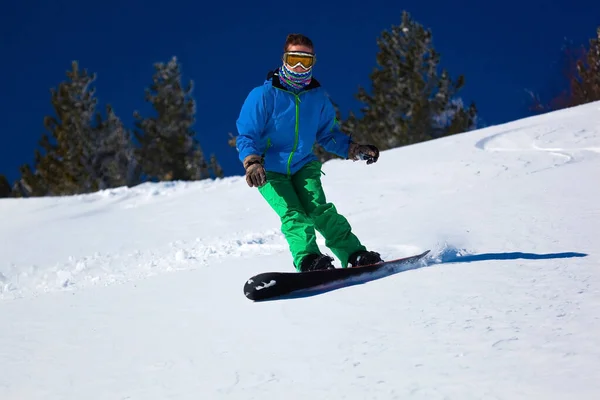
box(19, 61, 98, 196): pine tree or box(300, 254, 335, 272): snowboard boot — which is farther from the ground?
box(19, 61, 98, 196): pine tree

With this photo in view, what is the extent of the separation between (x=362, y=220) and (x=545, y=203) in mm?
1917

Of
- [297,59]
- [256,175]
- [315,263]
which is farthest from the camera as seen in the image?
[297,59]

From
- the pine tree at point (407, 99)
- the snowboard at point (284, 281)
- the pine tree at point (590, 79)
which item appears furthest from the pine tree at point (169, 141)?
the snowboard at point (284, 281)

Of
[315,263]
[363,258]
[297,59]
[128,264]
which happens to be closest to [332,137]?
[297,59]

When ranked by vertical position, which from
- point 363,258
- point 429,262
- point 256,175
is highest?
point 256,175

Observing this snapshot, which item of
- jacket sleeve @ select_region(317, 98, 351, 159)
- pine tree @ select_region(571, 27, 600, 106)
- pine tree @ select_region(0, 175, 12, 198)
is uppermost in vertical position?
pine tree @ select_region(0, 175, 12, 198)

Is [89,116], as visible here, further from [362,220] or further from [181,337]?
[181,337]

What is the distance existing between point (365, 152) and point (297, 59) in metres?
0.85

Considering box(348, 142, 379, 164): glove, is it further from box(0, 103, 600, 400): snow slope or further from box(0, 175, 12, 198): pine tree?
box(0, 175, 12, 198): pine tree

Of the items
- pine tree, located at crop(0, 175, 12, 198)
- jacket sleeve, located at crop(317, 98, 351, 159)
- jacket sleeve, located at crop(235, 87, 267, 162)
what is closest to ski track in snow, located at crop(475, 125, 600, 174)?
jacket sleeve, located at crop(317, 98, 351, 159)

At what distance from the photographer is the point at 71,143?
40062 mm

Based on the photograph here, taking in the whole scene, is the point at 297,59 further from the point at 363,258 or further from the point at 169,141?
the point at 169,141

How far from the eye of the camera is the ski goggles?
14.2 ft

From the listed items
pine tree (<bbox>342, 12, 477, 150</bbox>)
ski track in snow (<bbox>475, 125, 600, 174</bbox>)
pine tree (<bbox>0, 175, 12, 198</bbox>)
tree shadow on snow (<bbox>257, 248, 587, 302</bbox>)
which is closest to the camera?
tree shadow on snow (<bbox>257, 248, 587, 302</bbox>)
